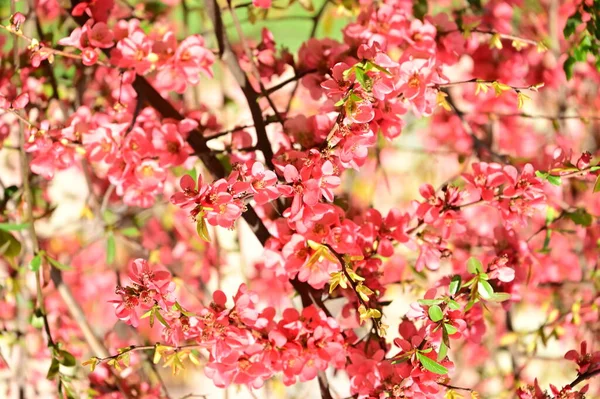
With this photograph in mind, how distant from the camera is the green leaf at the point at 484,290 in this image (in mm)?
754

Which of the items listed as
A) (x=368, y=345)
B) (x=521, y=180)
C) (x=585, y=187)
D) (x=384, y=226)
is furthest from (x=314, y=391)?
(x=585, y=187)

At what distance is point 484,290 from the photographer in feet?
2.49

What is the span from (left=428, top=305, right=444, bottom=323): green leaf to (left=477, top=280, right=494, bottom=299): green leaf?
5 cm

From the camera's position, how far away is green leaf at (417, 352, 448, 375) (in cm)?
74

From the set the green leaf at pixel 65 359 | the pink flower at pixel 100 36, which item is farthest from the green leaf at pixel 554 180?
the green leaf at pixel 65 359

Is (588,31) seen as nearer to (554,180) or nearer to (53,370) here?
(554,180)

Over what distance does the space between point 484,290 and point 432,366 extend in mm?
107

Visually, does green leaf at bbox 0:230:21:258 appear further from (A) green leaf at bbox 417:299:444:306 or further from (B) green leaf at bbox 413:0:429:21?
(B) green leaf at bbox 413:0:429:21

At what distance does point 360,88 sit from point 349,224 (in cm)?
20

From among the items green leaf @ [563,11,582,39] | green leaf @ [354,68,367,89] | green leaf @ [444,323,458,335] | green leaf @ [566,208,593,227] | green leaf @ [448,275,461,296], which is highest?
green leaf @ [354,68,367,89]

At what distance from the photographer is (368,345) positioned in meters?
0.93

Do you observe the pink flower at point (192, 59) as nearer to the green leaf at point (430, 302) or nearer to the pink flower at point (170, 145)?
the pink flower at point (170, 145)

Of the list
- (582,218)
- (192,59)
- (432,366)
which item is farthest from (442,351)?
(192,59)

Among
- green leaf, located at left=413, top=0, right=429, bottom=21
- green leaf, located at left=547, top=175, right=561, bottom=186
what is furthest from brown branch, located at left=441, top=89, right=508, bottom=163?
green leaf, located at left=547, top=175, right=561, bottom=186
